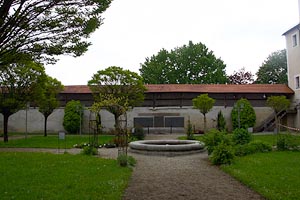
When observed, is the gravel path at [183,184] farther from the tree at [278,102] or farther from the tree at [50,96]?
the tree at [278,102]

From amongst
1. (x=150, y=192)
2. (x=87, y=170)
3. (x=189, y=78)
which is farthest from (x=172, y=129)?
(x=150, y=192)

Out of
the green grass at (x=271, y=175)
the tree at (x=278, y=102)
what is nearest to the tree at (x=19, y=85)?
the green grass at (x=271, y=175)

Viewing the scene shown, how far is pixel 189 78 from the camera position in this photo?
48.9 m

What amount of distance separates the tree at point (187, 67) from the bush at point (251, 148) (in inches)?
1263

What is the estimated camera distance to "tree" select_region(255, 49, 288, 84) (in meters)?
47.2

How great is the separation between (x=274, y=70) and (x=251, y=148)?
35.9 metres

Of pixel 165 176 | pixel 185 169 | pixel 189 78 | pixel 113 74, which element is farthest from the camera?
pixel 189 78

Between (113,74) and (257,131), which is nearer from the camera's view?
(113,74)

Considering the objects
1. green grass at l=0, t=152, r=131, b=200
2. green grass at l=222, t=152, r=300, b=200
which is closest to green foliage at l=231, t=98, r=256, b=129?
green grass at l=222, t=152, r=300, b=200

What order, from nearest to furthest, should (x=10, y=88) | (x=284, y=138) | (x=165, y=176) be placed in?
1. (x=165, y=176)
2. (x=284, y=138)
3. (x=10, y=88)

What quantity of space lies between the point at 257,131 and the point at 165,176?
78.2 feet

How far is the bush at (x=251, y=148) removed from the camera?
14.2 metres

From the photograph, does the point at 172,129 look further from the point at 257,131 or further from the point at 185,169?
the point at 185,169

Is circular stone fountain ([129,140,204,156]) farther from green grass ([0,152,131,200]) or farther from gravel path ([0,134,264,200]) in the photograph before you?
green grass ([0,152,131,200])
